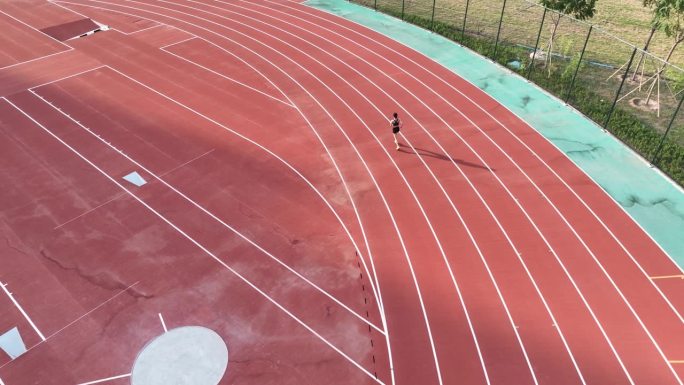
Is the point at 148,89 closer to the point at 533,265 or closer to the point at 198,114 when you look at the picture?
the point at 198,114

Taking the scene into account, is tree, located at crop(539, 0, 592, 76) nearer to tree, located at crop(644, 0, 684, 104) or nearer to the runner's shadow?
tree, located at crop(644, 0, 684, 104)

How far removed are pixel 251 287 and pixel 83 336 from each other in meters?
3.63

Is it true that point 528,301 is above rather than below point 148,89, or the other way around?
below

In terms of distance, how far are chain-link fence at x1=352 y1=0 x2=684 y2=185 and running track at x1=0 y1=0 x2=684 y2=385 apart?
125 inches

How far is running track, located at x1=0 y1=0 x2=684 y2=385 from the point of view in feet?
31.3

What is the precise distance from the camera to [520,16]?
2592cm

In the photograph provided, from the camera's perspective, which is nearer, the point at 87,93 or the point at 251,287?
the point at 251,287

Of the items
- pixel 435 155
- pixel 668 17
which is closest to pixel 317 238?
pixel 435 155

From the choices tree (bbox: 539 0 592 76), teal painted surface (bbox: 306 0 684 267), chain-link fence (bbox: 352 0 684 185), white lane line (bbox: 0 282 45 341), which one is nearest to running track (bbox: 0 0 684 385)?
white lane line (bbox: 0 282 45 341)

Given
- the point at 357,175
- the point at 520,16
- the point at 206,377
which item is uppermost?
the point at 520,16

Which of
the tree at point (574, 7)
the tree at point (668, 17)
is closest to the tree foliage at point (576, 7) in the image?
the tree at point (574, 7)

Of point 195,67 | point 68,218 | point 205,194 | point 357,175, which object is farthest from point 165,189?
point 195,67

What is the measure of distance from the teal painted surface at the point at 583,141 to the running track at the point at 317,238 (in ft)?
1.80

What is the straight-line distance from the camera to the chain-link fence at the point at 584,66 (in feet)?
52.5
